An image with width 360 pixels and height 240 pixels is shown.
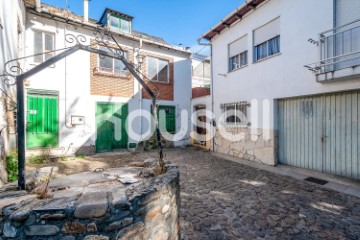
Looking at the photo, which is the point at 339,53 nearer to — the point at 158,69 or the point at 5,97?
the point at 158,69

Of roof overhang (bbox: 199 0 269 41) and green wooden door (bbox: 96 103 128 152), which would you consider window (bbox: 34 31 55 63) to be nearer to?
green wooden door (bbox: 96 103 128 152)

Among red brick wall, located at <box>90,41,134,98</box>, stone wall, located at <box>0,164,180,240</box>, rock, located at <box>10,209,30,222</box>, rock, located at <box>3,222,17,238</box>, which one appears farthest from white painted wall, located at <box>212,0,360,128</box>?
rock, located at <box>3,222,17,238</box>

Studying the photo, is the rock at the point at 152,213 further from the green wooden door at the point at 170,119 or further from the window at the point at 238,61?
the green wooden door at the point at 170,119

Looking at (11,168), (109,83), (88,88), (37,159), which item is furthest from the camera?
(109,83)

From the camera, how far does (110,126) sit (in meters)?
9.34

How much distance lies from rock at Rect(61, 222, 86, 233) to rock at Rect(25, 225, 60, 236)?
2.2 inches

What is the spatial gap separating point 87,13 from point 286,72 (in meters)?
8.78

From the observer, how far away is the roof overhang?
7138mm

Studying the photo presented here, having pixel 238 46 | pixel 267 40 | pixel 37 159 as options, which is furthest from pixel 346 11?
pixel 37 159

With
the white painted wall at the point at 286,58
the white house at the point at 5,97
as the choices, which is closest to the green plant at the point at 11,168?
the white house at the point at 5,97

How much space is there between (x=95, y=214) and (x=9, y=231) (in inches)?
26.5

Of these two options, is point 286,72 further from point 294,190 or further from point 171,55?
point 171,55

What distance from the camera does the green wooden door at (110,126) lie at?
905 centimetres

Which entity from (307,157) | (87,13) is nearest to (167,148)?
(307,157)
